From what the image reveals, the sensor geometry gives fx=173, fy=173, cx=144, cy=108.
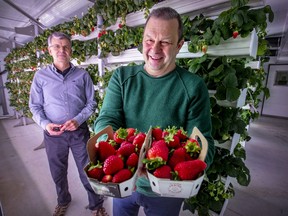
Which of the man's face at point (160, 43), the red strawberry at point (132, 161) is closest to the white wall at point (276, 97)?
the man's face at point (160, 43)

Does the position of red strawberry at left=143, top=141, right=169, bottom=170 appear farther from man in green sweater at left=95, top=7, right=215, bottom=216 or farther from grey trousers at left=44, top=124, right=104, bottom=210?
grey trousers at left=44, top=124, right=104, bottom=210

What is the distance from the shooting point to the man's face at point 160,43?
0.81 m

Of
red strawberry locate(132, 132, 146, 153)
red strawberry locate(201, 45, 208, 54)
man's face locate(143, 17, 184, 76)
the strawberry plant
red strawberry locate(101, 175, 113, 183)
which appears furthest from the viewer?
red strawberry locate(201, 45, 208, 54)

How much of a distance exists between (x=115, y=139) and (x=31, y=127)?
17.4ft

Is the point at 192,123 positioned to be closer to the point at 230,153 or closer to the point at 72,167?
the point at 230,153

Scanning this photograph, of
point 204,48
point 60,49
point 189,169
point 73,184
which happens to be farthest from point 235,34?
point 73,184

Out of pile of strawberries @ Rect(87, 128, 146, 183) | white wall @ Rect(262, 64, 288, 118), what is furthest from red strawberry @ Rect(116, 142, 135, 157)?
white wall @ Rect(262, 64, 288, 118)

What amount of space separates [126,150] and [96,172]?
0.40ft

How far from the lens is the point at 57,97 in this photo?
1690mm

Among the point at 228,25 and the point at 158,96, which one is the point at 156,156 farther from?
the point at 228,25

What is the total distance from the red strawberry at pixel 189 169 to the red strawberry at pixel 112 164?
18 centimetres

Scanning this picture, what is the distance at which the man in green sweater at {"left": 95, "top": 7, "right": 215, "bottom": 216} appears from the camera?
833mm

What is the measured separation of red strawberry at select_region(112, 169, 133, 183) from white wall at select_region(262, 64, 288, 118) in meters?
8.48

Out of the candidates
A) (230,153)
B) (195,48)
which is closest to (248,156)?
(230,153)
